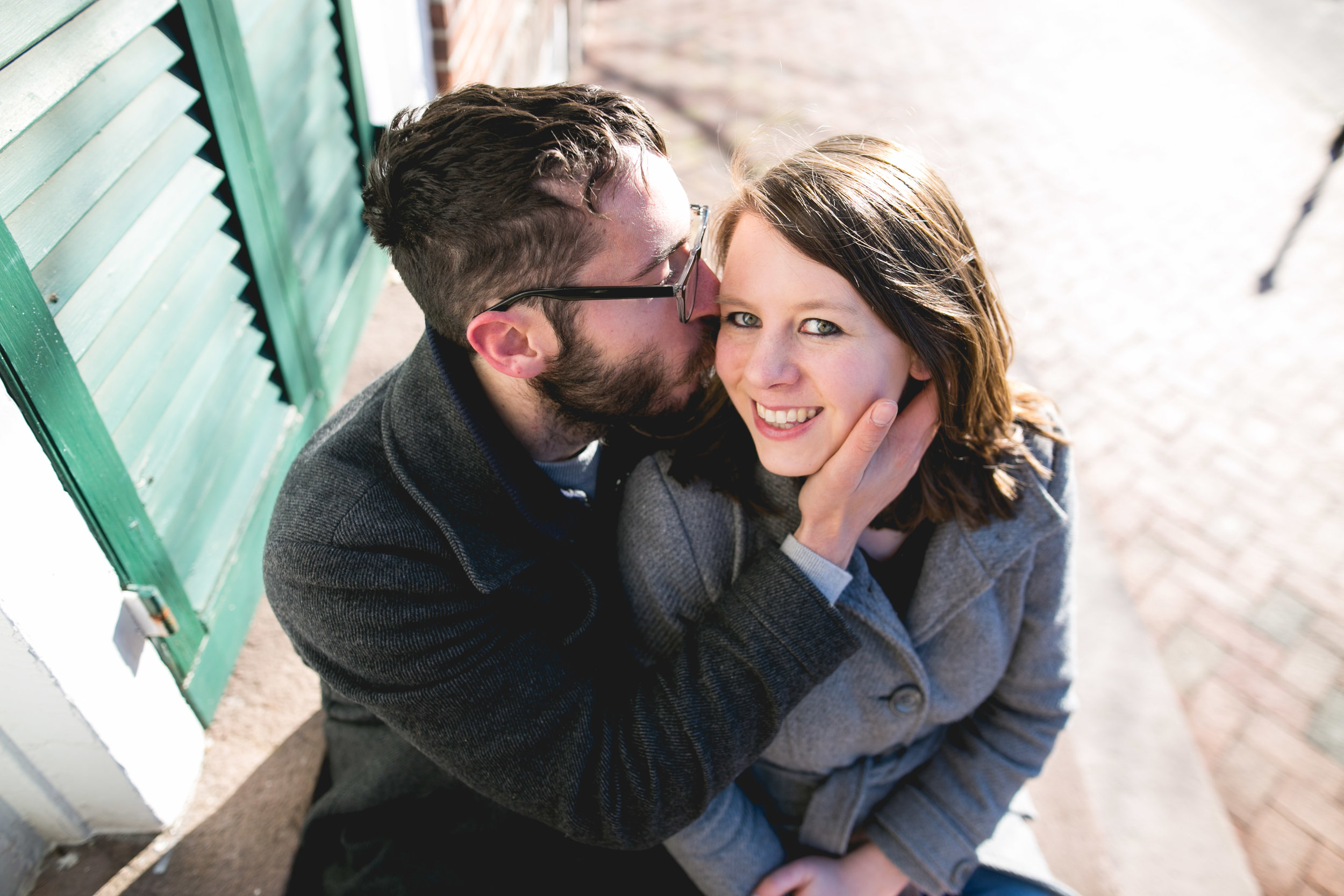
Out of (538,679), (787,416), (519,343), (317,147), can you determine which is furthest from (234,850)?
(317,147)

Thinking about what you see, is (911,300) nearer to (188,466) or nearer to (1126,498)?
(188,466)

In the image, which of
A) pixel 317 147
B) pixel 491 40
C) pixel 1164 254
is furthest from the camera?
pixel 1164 254

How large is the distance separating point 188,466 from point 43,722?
0.72 metres

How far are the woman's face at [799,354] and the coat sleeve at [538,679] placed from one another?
0.25 meters

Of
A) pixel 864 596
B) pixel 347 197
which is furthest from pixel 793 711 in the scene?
pixel 347 197

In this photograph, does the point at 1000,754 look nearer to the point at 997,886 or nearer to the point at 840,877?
the point at 997,886

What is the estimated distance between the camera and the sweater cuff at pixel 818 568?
1.74 meters

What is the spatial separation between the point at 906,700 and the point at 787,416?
714 millimetres

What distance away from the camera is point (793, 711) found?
1.96m

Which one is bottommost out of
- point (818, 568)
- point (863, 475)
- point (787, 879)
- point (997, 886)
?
point (997, 886)

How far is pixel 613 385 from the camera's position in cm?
187

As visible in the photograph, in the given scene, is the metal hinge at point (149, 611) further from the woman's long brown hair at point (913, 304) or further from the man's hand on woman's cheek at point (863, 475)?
the man's hand on woman's cheek at point (863, 475)

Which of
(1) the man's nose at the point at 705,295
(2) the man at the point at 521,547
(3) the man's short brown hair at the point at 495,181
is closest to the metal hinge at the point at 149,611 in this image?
(2) the man at the point at 521,547

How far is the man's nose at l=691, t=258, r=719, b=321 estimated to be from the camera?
1853 millimetres
